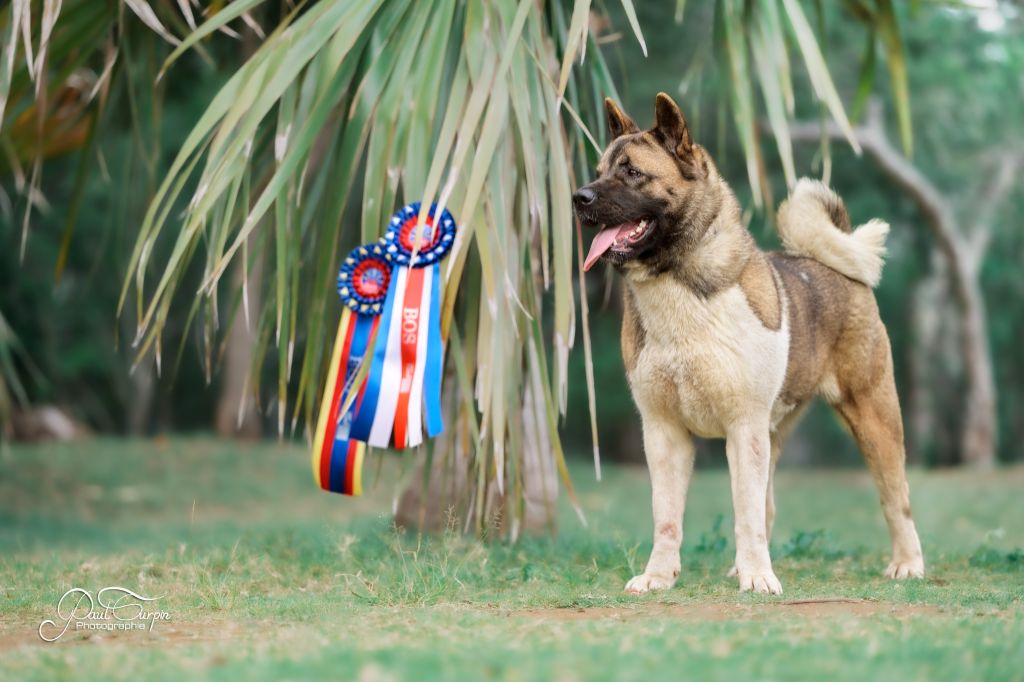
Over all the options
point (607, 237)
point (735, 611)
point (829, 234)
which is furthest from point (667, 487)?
point (829, 234)

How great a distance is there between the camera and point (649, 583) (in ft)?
17.1

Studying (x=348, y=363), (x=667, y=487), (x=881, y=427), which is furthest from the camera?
(x=881, y=427)

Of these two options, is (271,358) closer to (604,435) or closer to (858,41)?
(604,435)

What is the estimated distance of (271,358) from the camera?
27.2 m

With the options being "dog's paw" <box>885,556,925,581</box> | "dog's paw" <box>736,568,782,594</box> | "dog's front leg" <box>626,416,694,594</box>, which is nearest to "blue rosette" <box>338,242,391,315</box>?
"dog's front leg" <box>626,416,694,594</box>

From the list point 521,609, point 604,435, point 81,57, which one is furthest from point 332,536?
point 604,435

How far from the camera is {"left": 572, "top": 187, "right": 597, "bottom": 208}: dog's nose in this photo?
5.12m

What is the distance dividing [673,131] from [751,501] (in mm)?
1599

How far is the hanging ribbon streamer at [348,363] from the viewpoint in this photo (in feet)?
18.6

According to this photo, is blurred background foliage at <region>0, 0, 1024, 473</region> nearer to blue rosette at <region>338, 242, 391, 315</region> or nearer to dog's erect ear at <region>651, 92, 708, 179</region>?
blue rosette at <region>338, 242, 391, 315</region>

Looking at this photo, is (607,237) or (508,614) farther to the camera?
(607,237)

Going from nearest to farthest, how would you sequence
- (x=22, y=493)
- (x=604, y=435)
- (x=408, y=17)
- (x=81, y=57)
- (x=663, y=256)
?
(x=663, y=256), (x=408, y=17), (x=81, y=57), (x=22, y=493), (x=604, y=435)

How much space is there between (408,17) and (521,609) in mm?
2872

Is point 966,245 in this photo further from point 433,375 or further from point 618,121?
point 433,375
